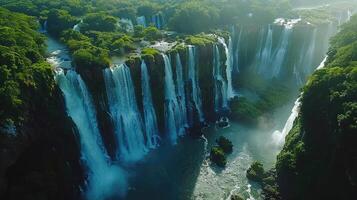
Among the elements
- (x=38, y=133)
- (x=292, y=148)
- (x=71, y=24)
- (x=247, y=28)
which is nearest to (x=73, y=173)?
(x=38, y=133)

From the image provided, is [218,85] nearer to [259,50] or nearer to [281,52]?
[259,50]

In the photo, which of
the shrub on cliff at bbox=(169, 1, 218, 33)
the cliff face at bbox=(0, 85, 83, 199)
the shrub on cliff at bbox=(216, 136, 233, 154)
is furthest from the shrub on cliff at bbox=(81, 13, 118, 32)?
the shrub on cliff at bbox=(216, 136, 233, 154)

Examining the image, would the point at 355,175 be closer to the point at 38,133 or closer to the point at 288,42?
the point at 38,133

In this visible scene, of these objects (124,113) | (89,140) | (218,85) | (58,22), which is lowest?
(218,85)

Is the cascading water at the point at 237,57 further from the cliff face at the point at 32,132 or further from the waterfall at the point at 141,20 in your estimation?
the cliff face at the point at 32,132

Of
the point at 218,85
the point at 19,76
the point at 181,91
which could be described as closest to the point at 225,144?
the point at 181,91

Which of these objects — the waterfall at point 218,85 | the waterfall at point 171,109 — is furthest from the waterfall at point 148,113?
the waterfall at point 218,85

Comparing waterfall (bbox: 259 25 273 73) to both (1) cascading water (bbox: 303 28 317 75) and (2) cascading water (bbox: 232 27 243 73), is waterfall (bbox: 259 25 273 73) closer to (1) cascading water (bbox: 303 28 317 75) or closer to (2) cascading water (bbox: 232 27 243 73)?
(2) cascading water (bbox: 232 27 243 73)
